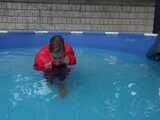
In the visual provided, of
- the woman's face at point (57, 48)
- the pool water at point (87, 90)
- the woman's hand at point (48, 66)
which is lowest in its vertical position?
the pool water at point (87, 90)

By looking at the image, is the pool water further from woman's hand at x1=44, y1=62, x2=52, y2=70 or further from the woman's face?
the woman's face

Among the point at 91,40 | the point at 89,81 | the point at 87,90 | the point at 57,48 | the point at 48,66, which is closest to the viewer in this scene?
the point at 57,48

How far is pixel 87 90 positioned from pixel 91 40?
1.91 metres

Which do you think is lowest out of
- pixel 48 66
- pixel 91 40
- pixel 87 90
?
pixel 87 90

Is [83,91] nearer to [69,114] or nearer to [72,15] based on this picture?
[69,114]

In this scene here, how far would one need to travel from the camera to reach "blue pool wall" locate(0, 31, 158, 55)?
7.80 meters

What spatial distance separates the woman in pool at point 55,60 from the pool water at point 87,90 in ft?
0.45

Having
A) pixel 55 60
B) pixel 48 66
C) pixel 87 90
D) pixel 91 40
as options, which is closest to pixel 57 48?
pixel 55 60

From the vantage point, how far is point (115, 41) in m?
7.90

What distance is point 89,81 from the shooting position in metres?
6.43

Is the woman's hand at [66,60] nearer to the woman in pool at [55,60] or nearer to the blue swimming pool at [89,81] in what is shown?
the woman in pool at [55,60]

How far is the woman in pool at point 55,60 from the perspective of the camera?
19.3 feet

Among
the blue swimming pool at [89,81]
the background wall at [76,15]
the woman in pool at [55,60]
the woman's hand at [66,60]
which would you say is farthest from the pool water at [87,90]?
the background wall at [76,15]

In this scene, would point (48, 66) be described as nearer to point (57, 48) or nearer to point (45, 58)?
point (45, 58)
